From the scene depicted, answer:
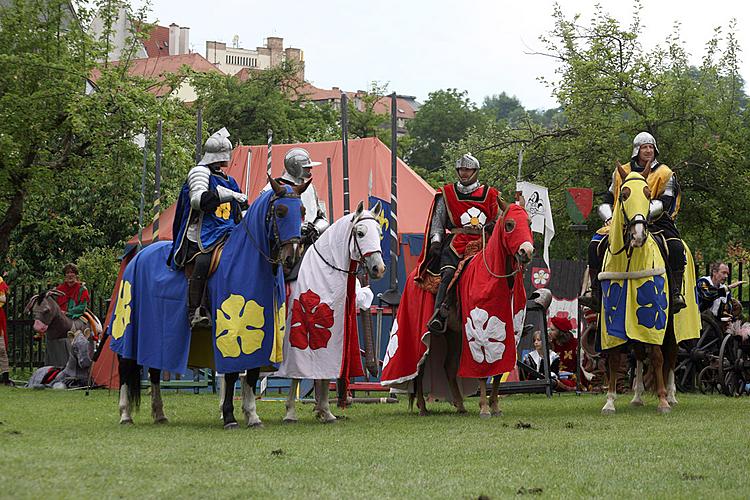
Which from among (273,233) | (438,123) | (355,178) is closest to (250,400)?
(273,233)

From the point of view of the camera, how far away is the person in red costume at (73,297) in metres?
20.5

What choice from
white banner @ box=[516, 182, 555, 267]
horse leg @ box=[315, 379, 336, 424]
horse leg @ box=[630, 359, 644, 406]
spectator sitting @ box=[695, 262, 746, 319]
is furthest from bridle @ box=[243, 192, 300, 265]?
spectator sitting @ box=[695, 262, 746, 319]

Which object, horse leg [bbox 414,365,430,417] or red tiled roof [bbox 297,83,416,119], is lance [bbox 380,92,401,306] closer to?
horse leg [bbox 414,365,430,417]

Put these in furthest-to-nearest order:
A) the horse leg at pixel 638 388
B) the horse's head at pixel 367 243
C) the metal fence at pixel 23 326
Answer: the metal fence at pixel 23 326 < the horse leg at pixel 638 388 < the horse's head at pixel 367 243

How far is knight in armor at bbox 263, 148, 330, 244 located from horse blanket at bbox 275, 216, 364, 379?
0.34m

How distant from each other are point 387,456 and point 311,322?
130 inches

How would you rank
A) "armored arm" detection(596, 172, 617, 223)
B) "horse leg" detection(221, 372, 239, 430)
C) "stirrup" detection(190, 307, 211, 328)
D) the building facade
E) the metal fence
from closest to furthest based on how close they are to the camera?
"horse leg" detection(221, 372, 239, 430) → "stirrup" detection(190, 307, 211, 328) → "armored arm" detection(596, 172, 617, 223) → the metal fence → the building facade

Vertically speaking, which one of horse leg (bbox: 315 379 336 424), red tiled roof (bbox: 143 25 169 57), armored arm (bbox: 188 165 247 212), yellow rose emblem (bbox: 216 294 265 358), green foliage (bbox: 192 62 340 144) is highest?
red tiled roof (bbox: 143 25 169 57)

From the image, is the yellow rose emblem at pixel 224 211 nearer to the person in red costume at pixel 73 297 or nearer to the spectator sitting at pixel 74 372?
the spectator sitting at pixel 74 372

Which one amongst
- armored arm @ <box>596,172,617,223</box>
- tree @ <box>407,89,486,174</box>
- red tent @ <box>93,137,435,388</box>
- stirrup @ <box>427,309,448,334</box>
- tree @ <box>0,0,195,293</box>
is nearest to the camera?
stirrup @ <box>427,309,448,334</box>

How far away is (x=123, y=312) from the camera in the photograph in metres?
11.6

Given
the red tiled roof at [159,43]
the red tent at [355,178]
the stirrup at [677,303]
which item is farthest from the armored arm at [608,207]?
the red tiled roof at [159,43]

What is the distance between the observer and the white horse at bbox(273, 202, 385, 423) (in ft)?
37.4

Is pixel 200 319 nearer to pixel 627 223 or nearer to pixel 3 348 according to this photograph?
pixel 627 223
